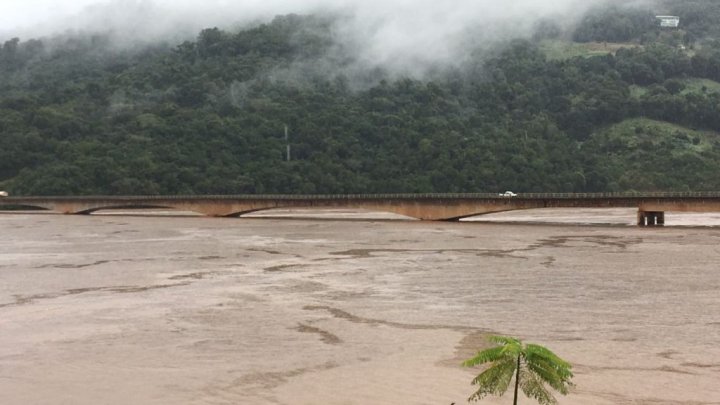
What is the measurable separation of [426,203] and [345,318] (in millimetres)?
58566

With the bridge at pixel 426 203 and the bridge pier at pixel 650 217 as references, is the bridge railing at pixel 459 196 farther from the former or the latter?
the bridge pier at pixel 650 217

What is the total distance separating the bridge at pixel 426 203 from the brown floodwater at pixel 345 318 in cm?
1688

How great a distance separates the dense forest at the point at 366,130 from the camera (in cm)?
13162

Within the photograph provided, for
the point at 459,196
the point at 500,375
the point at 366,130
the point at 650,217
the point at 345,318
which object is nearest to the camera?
the point at 500,375

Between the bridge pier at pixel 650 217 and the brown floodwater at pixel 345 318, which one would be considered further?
the bridge pier at pixel 650 217

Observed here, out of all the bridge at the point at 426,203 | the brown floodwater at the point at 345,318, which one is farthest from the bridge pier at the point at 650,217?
the brown floodwater at the point at 345,318

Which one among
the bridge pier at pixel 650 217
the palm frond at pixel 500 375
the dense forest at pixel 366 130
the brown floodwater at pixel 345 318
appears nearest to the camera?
the palm frond at pixel 500 375

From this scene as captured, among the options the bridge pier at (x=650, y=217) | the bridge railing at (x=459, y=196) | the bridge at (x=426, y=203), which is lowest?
the bridge pier at (x=650, y=217)

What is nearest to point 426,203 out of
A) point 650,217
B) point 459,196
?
point 459,196

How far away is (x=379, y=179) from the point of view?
445 feet

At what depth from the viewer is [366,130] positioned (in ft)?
502

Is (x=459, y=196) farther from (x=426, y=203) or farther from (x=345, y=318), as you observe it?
(x=345, y=318)

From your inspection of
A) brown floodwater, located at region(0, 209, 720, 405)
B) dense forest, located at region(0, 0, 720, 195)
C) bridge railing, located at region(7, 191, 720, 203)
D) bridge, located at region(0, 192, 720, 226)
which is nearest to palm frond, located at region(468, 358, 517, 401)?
brown floodwater, located at region(0, 209, 720, 405)

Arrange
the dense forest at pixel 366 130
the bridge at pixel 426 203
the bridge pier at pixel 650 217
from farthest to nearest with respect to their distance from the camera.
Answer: the dense forest at pixel 366 130, the bridge pier at pixel 650 217, the bridge at pixel 426 203
